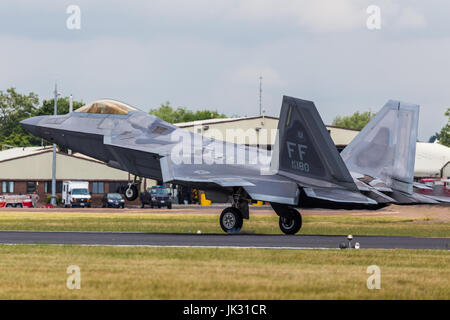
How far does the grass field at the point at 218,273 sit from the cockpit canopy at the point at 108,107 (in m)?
10.2

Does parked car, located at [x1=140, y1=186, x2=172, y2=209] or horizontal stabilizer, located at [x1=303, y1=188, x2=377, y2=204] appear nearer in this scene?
horizontal stabilizer, located at [x1=303, y1=188, x2=377, y2=204]

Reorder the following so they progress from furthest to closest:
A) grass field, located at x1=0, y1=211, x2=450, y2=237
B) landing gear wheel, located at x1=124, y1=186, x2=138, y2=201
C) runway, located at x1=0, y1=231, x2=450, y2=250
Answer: grass field, located at x1=0, y1=211, x2=450, y2=237 < landing gear wheel, located at x1=124, y1=186, x2=138, y2=201 < runway, located at x1=0, y1=231, x2=450, y2=250

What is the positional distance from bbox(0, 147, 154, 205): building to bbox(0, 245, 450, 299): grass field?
7372 cm

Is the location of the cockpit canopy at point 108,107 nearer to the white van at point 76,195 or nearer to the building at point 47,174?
the white van at point 76,195

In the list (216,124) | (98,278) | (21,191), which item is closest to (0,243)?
(98,278)

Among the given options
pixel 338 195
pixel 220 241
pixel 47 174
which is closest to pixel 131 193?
pixel 220 241

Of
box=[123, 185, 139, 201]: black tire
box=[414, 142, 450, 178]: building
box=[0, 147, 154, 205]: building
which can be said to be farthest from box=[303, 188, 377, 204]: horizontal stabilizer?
box=[414, 142, 450, 178]: building

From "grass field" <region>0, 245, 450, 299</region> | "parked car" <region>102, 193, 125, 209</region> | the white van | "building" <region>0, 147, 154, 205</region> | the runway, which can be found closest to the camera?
"grass field" <region>0, 245, 450, 299</region>

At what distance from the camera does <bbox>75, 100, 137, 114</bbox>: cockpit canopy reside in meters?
30.5

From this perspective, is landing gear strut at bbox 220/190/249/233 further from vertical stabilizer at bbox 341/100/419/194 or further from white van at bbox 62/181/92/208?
white van at bbox 62/181/92/208

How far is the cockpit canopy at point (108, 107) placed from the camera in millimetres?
30531

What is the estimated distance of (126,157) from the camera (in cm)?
2958

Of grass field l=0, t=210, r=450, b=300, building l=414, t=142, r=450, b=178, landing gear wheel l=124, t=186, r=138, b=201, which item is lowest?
grass field l=0, t=210, r=450, b=300
